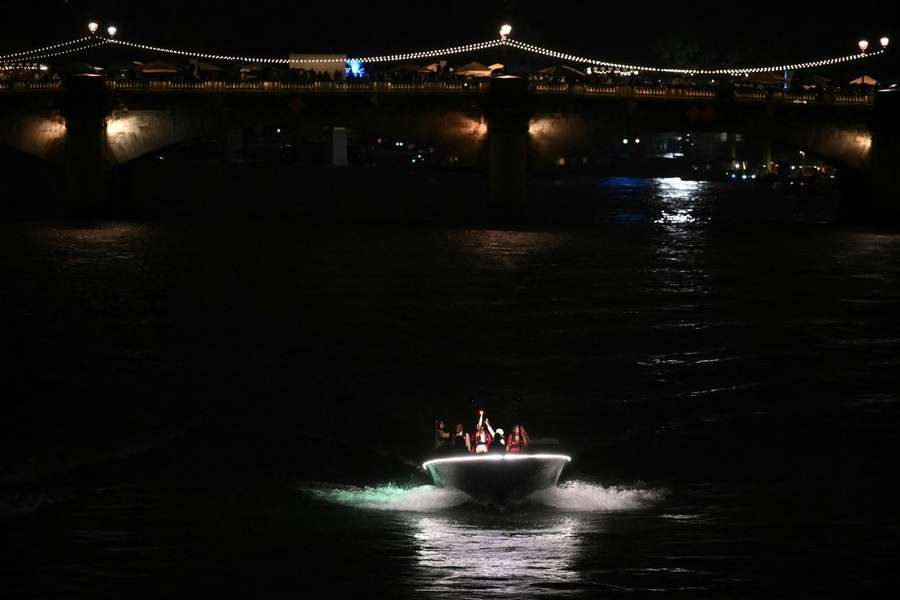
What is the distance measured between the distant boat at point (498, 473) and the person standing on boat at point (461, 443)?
532 mm

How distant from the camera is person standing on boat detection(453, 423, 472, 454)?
1016 inches

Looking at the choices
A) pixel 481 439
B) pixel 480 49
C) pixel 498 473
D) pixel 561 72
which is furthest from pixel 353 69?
pixel 498 473

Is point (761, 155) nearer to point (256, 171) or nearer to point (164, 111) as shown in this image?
point (256, 171)

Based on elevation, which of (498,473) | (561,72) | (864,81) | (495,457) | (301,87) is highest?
(561,72)

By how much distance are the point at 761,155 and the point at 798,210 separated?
75.4 meters

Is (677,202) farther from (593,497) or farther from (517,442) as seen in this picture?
(517,442)

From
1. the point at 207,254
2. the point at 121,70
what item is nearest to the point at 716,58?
the point at 121,70

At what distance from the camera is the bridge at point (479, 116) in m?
85.8

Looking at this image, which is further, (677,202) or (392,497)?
(677,202)

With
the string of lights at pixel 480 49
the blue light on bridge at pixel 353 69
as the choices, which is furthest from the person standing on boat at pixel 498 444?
the blue light on bridge at pixel 353 69

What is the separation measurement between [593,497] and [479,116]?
61512 mm

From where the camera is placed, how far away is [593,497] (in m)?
26.4

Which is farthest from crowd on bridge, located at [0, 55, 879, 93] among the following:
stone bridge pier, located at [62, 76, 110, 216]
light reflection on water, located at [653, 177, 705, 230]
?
light reflection on water, located at [653, 177, 705, 230]

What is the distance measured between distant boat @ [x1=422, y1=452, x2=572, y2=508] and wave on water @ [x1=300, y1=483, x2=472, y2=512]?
14.2 inches
